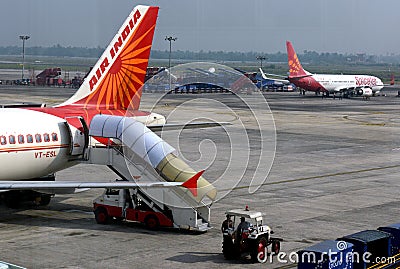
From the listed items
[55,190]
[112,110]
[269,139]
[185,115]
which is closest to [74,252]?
[55,190]

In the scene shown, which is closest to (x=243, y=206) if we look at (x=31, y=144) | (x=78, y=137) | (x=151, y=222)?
(x=151, y=222)

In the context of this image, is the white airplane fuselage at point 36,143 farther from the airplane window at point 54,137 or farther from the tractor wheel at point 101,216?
the tractor wheel at point 101,216

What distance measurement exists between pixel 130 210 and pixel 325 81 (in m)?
119

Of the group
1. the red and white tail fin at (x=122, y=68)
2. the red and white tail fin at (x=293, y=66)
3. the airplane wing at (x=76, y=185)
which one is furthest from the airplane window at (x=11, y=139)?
the red and white tail fin at (x=293, y=66)

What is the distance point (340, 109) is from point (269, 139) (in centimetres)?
4624

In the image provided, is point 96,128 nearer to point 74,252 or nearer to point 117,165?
point 117,165

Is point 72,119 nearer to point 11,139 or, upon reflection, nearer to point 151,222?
point 11,139

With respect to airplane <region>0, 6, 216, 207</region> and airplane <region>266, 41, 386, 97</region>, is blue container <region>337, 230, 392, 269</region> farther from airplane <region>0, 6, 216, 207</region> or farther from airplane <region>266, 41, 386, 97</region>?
airplane <region>266, 41, 386, 97</region>

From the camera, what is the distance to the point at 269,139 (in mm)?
72938

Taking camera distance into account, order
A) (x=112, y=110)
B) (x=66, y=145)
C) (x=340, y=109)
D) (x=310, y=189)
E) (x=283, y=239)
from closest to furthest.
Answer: (x=283, y=239), (x=66, y=145), (x=112, y=110), (x=310, y=189), (x=340, y=109)

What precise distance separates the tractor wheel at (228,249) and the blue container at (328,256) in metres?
4.55

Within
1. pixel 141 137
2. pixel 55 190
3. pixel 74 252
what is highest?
pixel 141 137

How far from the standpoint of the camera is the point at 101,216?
34688mm

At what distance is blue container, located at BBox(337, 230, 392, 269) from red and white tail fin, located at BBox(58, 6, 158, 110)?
20.4m
